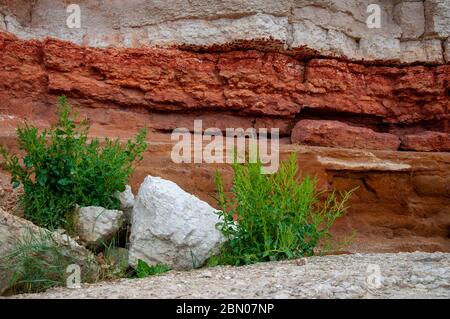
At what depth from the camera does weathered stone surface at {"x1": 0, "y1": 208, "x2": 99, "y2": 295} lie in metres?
3.20

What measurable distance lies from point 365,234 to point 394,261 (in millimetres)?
2934

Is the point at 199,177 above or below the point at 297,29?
below

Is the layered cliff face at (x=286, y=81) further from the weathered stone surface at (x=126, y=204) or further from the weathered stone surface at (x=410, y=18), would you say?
the weathered stone surface at (x=126, y=204)

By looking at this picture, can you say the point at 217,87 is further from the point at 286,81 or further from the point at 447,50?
the point at 447,50

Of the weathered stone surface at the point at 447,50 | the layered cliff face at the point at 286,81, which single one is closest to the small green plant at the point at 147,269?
the layered cliff face at the point at 286,81

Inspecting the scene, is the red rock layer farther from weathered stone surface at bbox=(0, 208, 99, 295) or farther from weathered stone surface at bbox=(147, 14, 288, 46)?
weathered stone surface at bbox=(0, 208, 99, 295)

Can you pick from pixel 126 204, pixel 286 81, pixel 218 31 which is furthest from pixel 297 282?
pixel 218 31

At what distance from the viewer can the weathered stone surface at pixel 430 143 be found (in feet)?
24.2

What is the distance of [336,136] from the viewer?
7.11 meters

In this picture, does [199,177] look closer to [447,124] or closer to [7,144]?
[7,144]

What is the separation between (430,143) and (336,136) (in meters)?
1.39

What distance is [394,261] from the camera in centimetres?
352
